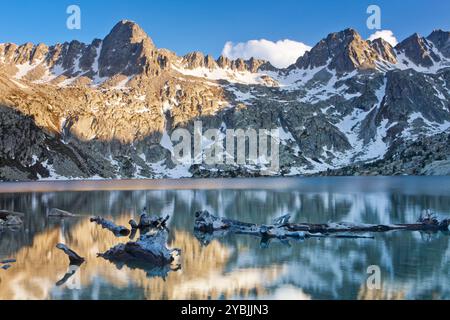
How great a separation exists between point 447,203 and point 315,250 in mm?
58926

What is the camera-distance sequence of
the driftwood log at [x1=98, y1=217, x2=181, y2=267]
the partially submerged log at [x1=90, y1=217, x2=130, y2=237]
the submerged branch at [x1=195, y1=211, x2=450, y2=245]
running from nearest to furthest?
the driftwood log at [x1=98, y1=217, x2=181, y2=267]
the submerged branch at [x1=195, y1=211, x2=450, y2=245]
the partially submerged log at [x1=90, y1=217, x2=130, y2=237]

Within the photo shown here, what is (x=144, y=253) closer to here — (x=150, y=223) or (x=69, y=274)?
(x=69, y=274)

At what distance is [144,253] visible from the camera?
41.8 metres

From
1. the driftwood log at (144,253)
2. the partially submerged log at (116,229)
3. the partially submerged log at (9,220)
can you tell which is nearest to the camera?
the driftwood log at (144,253)

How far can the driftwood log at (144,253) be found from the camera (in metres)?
40.7

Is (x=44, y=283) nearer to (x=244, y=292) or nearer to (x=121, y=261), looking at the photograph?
(x=121, y=261)

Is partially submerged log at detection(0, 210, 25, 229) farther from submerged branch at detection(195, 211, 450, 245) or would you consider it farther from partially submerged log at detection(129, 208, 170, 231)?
submerged branch at detection(195, 211, 450, 245)

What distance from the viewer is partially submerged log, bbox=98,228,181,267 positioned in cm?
4072

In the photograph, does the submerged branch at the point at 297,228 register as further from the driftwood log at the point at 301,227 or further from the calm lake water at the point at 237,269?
the calm lake water at the point at 237,269

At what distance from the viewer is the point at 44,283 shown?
3338 centimetres

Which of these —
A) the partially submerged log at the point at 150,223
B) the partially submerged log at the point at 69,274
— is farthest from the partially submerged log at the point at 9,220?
the partially submerged log at the point at 69,274

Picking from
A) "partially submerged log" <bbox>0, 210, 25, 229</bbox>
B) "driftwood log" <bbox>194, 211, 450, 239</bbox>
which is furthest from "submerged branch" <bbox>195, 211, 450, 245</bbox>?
"partially submerged log" <bbox>0, 210, 25, 229</bbox>

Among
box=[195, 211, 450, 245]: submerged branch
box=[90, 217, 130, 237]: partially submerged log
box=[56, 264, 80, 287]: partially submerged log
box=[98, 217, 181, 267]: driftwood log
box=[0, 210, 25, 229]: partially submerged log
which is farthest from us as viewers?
box=[0, 210, 25, 229]: partially submerged log
